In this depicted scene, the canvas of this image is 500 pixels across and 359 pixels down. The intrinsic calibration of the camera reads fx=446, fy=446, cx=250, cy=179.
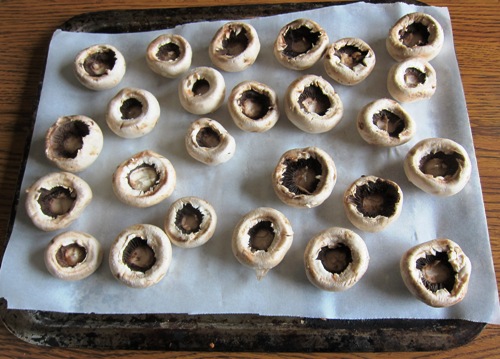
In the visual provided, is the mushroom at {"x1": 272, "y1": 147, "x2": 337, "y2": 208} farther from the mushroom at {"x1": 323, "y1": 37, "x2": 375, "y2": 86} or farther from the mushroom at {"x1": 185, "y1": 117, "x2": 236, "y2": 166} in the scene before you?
the mushroom at {"x1": 323, "y1": 37, "x2": 375, "y2": 86}

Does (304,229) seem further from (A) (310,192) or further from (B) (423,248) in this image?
(B) (423,248)

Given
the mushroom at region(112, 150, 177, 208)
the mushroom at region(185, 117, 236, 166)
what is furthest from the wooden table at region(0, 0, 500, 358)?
the mushroom at region(185, 117, 236, 166)

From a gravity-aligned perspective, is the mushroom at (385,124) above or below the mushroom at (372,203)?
above

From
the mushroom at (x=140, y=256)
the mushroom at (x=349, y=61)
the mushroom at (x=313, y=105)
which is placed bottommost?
the mushroom at (x=140, y=256)

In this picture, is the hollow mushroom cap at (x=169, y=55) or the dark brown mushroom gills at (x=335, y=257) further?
the hollow mushroom cap at (x=169, y=55)

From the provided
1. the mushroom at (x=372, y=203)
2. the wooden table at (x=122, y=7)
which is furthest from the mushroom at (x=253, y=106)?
the wooden table at (x=122, y=7)

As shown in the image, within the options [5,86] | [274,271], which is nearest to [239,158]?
[274,271]

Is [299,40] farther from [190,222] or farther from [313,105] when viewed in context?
[190,222]

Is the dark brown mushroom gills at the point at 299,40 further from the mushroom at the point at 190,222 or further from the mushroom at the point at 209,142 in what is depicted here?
the mushroom at the point at 190,222
